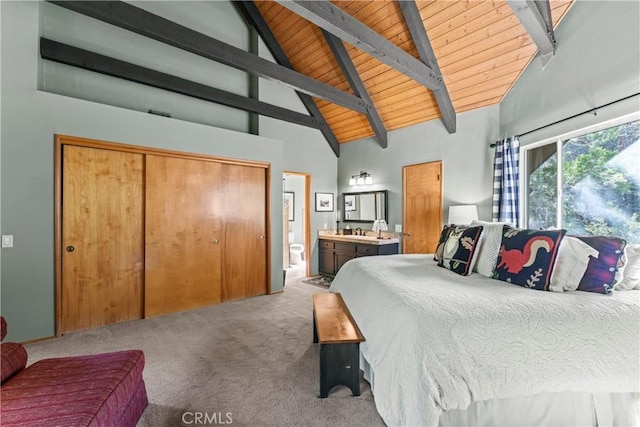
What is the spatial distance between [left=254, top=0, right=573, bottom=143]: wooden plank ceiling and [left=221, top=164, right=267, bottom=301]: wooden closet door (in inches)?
88.2

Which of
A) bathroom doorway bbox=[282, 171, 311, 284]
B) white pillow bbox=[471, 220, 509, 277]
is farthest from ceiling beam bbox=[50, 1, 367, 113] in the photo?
white pillow bbox=[471, 220, 509, 277]

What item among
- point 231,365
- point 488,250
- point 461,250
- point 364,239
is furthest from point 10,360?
point 364,239

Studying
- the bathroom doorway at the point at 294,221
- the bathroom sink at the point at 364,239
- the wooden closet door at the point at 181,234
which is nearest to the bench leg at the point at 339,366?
the wooden closet door at the point at 181,234

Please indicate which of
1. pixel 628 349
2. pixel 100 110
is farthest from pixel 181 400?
pixel 100 110

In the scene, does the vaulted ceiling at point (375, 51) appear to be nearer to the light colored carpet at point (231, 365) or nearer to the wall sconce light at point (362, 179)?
the wall sconce light at point (362, 179)

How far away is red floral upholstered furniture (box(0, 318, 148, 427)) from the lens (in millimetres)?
1107

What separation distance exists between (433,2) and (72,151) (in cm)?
426

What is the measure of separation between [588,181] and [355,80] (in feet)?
10.6

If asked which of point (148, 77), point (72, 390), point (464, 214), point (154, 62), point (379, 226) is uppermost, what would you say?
point (154, 62)

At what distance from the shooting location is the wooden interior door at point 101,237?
2.80 m

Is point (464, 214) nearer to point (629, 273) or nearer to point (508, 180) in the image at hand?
point (508, 180)

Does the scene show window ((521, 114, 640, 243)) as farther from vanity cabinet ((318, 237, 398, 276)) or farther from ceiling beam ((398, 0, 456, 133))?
vanity cabinet ((318, 237, 398, 276))

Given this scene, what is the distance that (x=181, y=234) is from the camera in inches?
137

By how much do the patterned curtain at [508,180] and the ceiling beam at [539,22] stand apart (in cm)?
94
